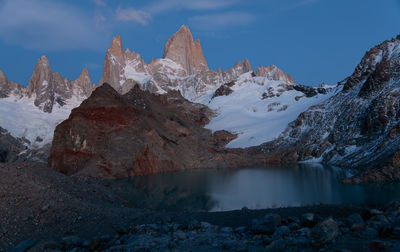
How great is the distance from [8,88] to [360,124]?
17398 centimetres

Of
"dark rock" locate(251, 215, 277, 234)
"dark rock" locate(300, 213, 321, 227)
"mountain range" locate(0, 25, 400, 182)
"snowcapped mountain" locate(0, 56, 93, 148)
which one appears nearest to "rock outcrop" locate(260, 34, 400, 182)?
"mountain range" locate(0, 25, 400, 182)

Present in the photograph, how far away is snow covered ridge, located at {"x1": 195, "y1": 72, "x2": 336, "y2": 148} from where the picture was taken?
9475cm

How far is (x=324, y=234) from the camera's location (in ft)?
29.5

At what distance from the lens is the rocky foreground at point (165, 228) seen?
30.2ft

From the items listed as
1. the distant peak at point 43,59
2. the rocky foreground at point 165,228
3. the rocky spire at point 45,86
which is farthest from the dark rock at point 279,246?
the distant peak at point 43,59

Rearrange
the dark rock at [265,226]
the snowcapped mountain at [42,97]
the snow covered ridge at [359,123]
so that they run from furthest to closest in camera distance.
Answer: the snowcapped mountain at [42,97] → the snow covered ridge at [359,123] → the dark rock at [265,226]

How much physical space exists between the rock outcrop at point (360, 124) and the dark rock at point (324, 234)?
82.3 ft

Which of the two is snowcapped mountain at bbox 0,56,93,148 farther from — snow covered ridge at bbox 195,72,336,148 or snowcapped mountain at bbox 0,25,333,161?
snow covered ridge at bbox 195,72,336,148

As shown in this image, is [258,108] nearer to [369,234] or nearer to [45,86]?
[45,86]

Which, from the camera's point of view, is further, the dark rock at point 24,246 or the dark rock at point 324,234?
the dark rock at point 24,246

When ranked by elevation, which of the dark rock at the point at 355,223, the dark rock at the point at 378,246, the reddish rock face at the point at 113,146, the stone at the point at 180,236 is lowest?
the stone at the point at 180,236

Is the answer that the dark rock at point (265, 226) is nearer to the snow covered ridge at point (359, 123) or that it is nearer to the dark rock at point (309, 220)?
the dark rock at point (309, 220)

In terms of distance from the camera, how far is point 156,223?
15.0 meters

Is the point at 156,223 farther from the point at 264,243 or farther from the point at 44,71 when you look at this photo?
the point at 44,71
